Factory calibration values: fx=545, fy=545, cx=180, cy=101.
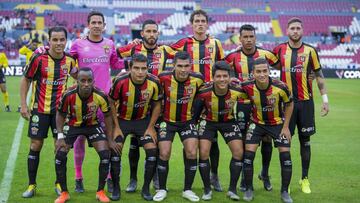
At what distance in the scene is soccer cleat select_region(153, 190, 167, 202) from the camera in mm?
6957

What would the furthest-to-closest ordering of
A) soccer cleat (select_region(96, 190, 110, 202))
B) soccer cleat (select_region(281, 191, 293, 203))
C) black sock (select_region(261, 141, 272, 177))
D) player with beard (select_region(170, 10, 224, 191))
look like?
player with beard (select_region(170, 10, 224, 191)) < black sock (select_region(261, 141, 272, 177)) < soccer cleat (select_region(281, 191, 293, 203)) < soccer cleat (select_region(96, 190, 110, 202))

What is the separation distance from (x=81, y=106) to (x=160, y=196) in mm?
1530

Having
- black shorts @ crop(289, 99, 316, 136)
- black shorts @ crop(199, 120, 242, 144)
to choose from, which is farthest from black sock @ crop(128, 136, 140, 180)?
black shorts @ crop(289, 99, 316, 136)

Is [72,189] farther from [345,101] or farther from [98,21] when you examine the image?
[345,101]

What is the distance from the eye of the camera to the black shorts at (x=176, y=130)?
7223mm

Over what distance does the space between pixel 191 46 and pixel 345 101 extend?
13.8 metres

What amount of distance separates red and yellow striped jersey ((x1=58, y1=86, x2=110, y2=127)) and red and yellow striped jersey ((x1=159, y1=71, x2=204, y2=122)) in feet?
2.75

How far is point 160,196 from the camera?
698 centimetres

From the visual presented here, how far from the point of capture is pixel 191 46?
25.8 feet

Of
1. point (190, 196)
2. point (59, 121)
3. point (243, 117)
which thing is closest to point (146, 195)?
point (190, 196)

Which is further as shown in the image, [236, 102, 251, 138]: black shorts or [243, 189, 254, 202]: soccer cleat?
[236, 102, 251, 138]: black shorts

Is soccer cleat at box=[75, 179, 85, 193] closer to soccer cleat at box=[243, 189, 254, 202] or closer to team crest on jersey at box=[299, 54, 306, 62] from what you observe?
soccer cleat at box=[243, 189, 254, 202]

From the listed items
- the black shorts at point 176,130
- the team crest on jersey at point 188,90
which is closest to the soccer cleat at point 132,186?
the black shorts at point 176,130

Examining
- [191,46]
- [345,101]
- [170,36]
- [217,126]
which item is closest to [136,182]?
[217,126]
